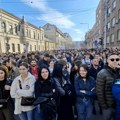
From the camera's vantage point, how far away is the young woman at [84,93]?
147 inches

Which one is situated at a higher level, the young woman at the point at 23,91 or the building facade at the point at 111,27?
the building facade at the point at 111,27

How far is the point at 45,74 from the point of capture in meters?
3.59

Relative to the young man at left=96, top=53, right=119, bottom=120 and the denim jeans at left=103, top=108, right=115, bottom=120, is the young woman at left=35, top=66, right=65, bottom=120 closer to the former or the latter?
the young man at left=96, top=53, right=119, bottom=120

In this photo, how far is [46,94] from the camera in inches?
138

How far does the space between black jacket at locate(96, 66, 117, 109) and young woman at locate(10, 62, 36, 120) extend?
4.83ft

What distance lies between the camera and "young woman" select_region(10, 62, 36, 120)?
3525mm

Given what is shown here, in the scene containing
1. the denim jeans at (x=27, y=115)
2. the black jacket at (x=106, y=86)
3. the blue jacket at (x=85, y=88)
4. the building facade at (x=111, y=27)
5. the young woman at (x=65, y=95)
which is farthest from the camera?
the building facade at (x=111, y=27)

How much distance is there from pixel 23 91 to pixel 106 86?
176 cm

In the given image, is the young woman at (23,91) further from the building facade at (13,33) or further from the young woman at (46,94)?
the building facade at (13,33)

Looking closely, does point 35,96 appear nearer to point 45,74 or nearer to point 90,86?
point 45,74

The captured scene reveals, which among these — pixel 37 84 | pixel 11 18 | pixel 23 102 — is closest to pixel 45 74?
pixel 37 84

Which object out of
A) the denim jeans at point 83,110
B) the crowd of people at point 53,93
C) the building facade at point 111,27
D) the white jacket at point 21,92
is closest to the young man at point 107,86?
the crowd of people at point 53,93

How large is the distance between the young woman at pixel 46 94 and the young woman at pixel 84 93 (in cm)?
44

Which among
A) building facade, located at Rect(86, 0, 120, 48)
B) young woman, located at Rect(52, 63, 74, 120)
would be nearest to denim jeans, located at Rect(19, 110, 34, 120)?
young woman, located at Rect(52, 63, 74, 120)
